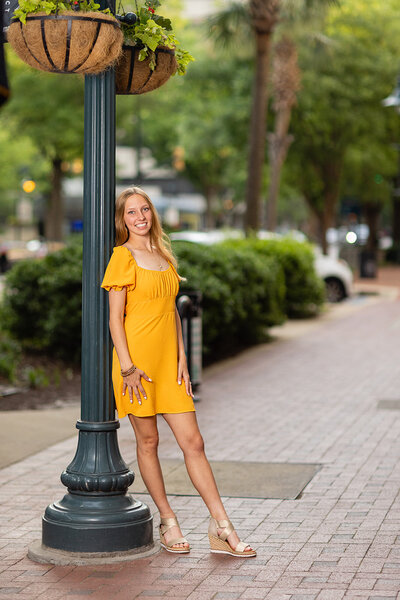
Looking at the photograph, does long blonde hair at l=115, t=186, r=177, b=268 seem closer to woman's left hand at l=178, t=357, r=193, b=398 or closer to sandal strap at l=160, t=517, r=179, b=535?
woman's left hand at l=178, t=357, r=193, b=398

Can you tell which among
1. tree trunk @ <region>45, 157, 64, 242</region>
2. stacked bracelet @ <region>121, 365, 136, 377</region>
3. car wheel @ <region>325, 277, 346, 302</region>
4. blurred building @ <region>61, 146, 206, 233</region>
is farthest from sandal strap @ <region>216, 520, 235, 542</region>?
blurred building @ <region>61, 146, 206, 233</region>

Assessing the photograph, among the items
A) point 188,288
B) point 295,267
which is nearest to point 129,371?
point 188,288

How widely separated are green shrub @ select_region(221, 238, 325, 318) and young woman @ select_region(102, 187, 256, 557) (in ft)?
42.4

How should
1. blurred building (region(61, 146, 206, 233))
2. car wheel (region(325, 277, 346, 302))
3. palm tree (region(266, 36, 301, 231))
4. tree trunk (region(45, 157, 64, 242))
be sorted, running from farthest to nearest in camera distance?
blurred building (region(61, 146, 206, 233))
tree trunk (region(45, 157, 64, 242))
palm tree (region(266, 36, 301, 231))
car wheel (region(325, 277, 346, 302))

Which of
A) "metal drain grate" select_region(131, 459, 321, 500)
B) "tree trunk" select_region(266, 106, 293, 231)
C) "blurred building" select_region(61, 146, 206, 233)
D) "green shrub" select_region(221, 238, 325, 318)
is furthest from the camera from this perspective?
"blurred building" select_region(61, 146, 206, 233)

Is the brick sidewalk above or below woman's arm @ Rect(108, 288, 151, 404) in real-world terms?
below

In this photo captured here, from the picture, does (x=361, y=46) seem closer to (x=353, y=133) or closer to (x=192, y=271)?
(x=353, y=133)

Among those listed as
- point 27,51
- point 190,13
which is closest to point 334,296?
point 27,51

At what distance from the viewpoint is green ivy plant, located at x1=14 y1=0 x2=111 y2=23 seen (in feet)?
16.1

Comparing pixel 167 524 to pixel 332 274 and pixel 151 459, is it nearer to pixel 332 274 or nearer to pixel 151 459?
→ pixel 151 459

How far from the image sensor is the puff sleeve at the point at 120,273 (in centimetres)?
515

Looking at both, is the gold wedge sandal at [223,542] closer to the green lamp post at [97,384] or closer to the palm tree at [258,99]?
the green lamp post at [97,384]

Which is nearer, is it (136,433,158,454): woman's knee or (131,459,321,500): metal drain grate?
(136,433,158,454): woman's knee

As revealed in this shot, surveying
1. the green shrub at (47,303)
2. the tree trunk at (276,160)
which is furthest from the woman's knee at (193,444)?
the tree trunk at (276,160)
